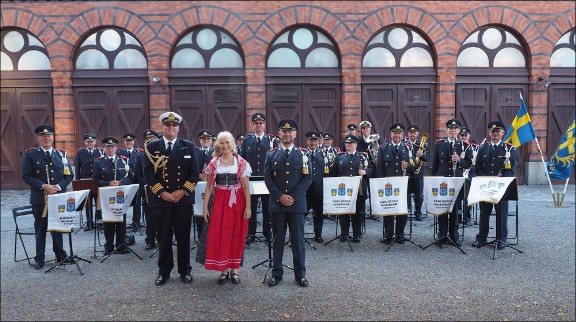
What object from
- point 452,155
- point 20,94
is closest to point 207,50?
point 20,94

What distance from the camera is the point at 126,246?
7.87m

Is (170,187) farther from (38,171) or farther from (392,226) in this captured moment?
(392,226)

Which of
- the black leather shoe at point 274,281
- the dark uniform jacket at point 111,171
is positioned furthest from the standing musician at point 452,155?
the dark uniform jacket at point 111,171

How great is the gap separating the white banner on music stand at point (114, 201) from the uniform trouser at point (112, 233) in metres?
0.29

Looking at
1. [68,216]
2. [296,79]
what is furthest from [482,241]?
[296,79]

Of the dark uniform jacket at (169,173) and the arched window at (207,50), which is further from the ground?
the arched window at (207,50)

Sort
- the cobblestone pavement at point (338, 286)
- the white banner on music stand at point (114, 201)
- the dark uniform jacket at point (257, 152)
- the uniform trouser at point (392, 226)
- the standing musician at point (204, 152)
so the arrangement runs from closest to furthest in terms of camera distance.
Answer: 1. the cobblestone pavement at point (338, 286)
2. the white banner on music stand at point (114, 201)
3. the uniform trouser at point (392, 226)
4. the dark uniform jacket at point (257, 152)
5. the standing musician at point (204, 152)

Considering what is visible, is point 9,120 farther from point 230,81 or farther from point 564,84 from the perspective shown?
point 564,84

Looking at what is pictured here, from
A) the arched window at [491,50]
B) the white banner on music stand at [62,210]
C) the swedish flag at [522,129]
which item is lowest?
the white banner on music stand at [62,210]

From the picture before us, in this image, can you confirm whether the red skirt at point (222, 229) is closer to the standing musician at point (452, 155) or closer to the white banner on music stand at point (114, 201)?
the white banner on music stand at point (114, 201)

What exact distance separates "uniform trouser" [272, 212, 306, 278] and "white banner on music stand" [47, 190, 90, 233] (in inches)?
126

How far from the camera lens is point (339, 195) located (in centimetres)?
805

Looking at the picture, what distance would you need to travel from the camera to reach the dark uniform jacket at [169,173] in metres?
6.09

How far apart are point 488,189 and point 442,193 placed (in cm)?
77
